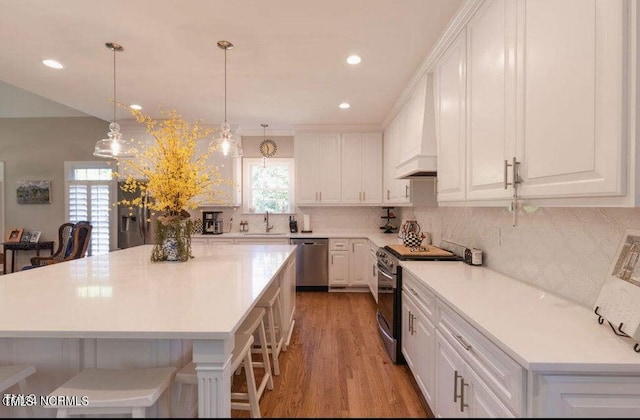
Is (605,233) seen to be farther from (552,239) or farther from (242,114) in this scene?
(242,114)

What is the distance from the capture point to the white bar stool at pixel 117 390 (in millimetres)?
1023

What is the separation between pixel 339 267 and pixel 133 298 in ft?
11.8

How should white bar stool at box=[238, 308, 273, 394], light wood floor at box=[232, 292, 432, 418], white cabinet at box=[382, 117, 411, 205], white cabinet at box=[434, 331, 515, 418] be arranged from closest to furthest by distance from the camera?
1. white cabinet at box=[434, 331, 515, 418]
2. white bar stool at box=[238, 308, 273, 394]
3. light wood floor at box=[232, 292, 432, 418]
4. white cabinet at box=[382, 117, 411, 205]

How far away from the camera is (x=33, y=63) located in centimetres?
283

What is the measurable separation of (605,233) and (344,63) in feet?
7.50

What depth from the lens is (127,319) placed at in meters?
1.13

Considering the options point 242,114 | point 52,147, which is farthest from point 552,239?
point 52,147

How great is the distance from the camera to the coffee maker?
5.02 metres

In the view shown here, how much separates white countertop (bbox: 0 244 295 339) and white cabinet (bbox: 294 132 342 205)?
8.99 feet

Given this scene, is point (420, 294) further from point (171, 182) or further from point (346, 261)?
point (346, 261)

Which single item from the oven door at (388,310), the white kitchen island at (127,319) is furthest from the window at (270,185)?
the white kitchen island at (127,319)

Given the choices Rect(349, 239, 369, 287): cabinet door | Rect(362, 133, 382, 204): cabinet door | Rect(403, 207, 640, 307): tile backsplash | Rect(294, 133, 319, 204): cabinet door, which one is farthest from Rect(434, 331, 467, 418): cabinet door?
Rect(294, 133, 319, 204): cabinet door

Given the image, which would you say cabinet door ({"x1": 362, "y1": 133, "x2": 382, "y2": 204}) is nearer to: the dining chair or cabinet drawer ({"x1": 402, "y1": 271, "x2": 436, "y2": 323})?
cabinet drawer ({"x1": 402, "y1": 271, "x2": 436, "y2": 323})

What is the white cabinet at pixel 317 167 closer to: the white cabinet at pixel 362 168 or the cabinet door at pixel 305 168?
the cabinet door at pixel 305 168
